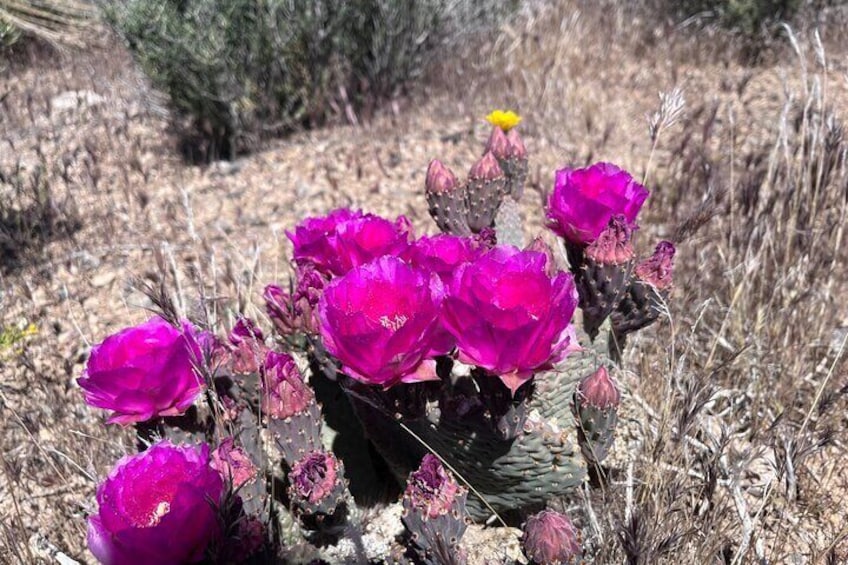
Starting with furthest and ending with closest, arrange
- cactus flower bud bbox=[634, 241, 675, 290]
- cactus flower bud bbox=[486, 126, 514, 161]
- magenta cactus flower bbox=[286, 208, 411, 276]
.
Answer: cactus flower bud bbox=[486, 126, 514, 161]
cactus flower bud bbox=[634, 241, 675, 290]
magenta cactus flower bbox=[286, 208, 411, 276]

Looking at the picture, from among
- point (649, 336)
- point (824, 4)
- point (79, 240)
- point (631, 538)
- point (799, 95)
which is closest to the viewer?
point (631, 538)

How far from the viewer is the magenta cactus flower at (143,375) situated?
47.2 inches

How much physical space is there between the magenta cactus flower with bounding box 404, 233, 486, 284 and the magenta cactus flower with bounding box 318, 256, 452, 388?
69 millimetres

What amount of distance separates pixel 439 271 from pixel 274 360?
338 mm

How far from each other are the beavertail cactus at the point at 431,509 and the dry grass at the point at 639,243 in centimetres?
28

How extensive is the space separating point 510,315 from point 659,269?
636 millimetres

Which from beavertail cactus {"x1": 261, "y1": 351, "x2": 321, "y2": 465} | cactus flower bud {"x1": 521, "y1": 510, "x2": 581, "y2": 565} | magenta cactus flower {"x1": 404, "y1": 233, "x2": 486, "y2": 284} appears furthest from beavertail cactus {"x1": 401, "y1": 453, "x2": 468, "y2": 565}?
magenta cactus flower {"x1": 404, "y1": 233, "x2": 486, "y2": 284}

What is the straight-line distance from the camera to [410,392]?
1243mm

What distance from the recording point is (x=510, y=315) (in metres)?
1.04

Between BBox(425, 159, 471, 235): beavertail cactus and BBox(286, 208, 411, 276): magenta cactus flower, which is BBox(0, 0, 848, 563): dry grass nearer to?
BBox(286, 208, 411, 276): magenta cactus flower

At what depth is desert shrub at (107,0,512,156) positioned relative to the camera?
3.87 metres

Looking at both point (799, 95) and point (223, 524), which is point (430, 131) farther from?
point (223, 524)

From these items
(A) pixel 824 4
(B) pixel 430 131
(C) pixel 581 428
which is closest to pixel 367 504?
(C) pixel 581 428

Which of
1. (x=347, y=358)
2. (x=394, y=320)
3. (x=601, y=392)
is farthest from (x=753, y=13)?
(x=347, y=358)
